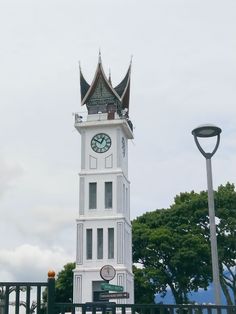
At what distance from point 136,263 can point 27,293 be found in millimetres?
33304

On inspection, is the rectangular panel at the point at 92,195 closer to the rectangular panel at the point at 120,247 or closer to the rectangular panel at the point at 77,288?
the rectangular panel at the point at 120,247

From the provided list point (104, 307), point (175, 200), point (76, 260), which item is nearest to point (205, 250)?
point (175, 200)

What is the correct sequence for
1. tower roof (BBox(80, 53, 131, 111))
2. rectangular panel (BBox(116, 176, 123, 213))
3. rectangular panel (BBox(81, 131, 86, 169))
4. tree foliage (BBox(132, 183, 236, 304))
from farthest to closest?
tower roof (BBox(80, 53, 131, 111)), rectangular panel (BBox(81, 131, 86, 169)), rectangular panel (BBox(116, 176, 123, 213)), tree foliage (BBox(132, 183, 236, 304))

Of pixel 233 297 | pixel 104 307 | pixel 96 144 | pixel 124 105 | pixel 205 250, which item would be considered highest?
pixel 124 105

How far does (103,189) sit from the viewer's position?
129ft

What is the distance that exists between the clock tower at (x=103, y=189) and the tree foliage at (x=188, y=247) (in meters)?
1.66

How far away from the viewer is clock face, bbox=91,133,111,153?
40.1 meters

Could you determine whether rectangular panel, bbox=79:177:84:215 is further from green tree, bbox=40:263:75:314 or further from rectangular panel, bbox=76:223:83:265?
green tree, bbox=40:263:75:314

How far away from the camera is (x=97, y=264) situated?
123 ft

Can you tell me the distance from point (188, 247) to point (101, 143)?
861 centimetres

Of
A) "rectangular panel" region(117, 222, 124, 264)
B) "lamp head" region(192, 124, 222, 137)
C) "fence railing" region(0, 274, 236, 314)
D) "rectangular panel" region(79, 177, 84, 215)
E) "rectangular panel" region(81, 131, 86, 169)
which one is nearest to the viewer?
"fence railing" region(0, 274, 236, 314)

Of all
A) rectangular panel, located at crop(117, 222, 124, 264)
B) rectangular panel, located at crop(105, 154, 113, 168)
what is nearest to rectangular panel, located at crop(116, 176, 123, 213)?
rectangular panel, located at crop(105, 154, 113, 168)

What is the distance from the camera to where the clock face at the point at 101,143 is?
131ft

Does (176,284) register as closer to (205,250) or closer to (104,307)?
(205,250)
